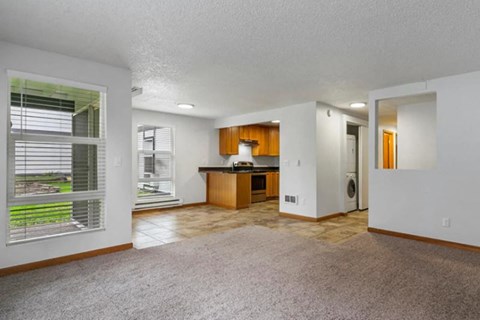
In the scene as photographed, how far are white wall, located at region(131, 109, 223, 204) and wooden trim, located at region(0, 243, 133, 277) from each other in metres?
3.33

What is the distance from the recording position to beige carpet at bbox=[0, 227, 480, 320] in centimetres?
205

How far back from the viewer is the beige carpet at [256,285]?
6.72 feet

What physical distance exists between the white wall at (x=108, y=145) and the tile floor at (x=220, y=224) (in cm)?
56

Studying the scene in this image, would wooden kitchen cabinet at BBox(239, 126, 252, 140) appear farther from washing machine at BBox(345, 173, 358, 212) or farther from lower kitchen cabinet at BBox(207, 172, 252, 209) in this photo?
washing machine at BBox(345, 173, 358, 212)

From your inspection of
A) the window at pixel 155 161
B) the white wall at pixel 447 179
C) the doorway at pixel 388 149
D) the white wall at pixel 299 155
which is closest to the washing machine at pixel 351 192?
the white wall at pixel 299 155

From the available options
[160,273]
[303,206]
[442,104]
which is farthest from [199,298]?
[442,104]

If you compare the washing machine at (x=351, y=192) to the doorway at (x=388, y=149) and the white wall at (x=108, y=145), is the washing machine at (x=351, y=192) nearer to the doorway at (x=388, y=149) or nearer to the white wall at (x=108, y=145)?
the doorway at (x=388, y=149)

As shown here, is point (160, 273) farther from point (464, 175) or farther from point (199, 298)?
point (464, 175)

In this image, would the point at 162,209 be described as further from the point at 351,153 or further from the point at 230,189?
the point at 351,153

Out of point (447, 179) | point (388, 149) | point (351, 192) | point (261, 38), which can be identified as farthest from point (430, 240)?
point (388, 149)

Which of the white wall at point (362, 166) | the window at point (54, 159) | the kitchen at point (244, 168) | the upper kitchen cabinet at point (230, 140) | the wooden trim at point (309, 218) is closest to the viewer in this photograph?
the window at point (54, 159)

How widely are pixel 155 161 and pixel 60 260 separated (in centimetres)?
370

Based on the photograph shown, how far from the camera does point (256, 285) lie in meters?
2.47

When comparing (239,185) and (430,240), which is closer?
(430,240)
